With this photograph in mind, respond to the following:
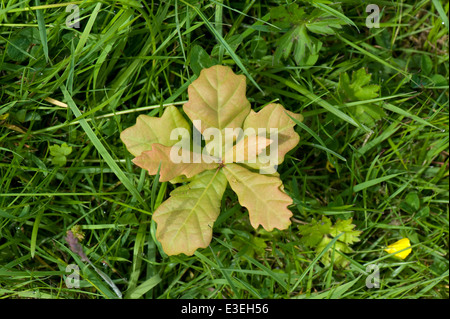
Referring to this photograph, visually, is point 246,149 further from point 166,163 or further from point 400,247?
point 400,247

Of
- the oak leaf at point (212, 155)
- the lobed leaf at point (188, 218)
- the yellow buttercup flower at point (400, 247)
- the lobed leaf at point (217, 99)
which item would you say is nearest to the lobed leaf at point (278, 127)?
the oak leaf at point (212, 155)

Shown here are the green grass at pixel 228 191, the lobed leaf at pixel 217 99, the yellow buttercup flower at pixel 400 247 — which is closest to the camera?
the lobed leaf at pixel 217 99

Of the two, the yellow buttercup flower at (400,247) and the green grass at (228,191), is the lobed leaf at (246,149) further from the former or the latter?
the yellow buttercup flower at (400,247)

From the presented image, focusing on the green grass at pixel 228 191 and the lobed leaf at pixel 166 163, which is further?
the green grass at pixel 228 191

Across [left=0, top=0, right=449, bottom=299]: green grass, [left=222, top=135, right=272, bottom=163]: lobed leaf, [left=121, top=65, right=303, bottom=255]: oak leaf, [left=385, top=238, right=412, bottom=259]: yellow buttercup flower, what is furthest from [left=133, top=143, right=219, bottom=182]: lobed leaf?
[left=385, top=238, right=412, bottom=259]: yellow buttercup flower

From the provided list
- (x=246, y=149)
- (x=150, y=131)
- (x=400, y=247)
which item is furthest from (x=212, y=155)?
(x=400, y=247)
